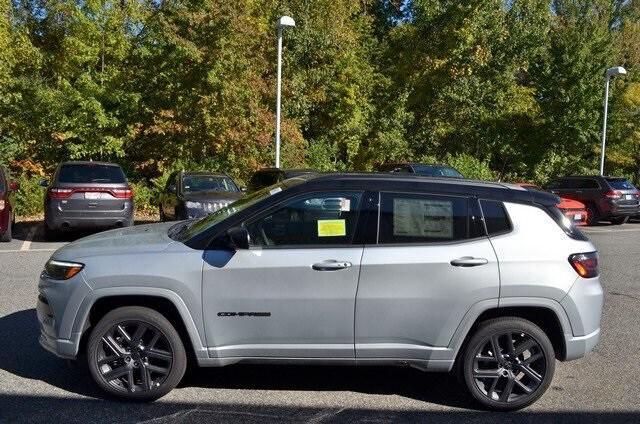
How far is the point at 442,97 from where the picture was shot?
29.0m

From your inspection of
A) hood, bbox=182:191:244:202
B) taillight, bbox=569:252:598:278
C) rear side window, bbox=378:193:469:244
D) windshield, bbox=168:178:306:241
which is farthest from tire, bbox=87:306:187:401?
hood, bbox=182:191:244:202

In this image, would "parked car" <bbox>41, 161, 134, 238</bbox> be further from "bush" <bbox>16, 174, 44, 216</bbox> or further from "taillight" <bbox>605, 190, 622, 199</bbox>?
"taillight" <bbox>605, 190, 622, 199</bbox>

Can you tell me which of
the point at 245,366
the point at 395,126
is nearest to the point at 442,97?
the point at 395,126

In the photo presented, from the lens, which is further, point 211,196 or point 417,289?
point 211,196

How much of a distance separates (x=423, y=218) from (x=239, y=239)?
1.34 metres

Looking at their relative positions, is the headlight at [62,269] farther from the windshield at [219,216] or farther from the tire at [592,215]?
the tire at [592,215]

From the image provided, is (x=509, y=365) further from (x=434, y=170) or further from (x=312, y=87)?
(x=312, y=87)

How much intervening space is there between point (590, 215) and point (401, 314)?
17.8m

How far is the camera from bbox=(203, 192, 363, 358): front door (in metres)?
4.57

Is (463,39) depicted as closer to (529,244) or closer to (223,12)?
(223,12)

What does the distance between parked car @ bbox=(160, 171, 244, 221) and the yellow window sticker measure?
859cm

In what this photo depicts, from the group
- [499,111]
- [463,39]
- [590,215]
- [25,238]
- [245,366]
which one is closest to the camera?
[245,366]

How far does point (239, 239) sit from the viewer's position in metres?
4.55

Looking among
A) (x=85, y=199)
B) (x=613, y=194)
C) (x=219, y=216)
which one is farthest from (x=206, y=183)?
(x=613, y=194)
